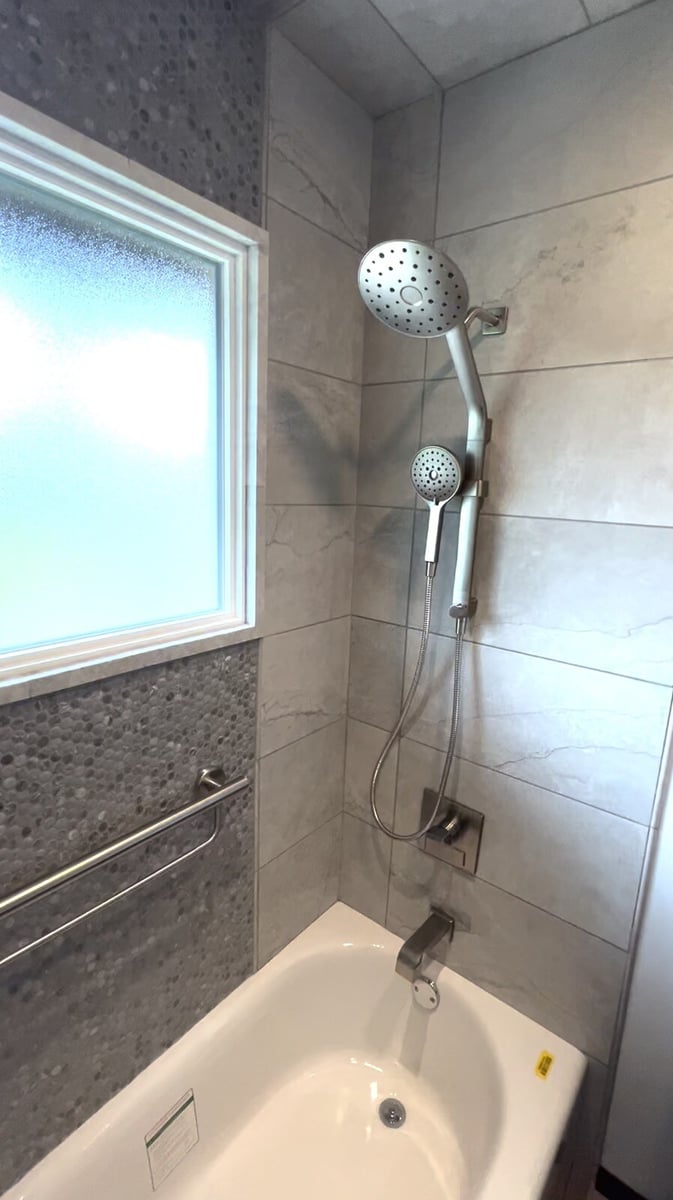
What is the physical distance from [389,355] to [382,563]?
0.51 metres

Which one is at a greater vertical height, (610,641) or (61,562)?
(61,562)

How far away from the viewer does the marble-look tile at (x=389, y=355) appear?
1326 millimetres

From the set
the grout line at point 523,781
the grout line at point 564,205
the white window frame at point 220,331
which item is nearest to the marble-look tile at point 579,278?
the grout line at point 564,205

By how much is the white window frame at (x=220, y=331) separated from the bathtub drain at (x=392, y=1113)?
4.29 ft

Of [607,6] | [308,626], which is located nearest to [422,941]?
[308,626]

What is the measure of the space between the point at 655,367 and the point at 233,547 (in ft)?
2.94

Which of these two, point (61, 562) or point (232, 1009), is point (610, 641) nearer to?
point (61, 562)

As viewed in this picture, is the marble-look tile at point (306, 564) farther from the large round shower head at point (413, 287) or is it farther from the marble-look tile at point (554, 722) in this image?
the large round shower head at point (413, 287)

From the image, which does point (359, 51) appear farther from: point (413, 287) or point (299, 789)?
point (299, 789)

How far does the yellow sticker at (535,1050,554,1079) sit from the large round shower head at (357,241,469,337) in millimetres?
1562

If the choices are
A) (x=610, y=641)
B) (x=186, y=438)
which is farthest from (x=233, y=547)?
(x=610, y=641)

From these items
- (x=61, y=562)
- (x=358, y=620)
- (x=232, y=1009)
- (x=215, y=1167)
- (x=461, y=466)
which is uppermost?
(x=461, y=466)

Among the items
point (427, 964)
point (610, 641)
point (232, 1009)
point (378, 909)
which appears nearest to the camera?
point (610, 641)

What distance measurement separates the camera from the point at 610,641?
1129 mm
